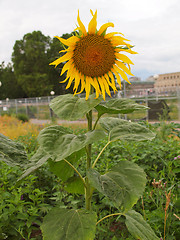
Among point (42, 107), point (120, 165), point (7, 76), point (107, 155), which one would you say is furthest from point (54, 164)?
point (7, 76)

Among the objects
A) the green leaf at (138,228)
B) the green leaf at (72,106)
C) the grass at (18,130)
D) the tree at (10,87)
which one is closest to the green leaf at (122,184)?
the green leaf at (138,228)

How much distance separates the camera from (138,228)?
1.30m

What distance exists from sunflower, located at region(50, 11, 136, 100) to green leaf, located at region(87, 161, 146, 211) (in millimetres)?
405

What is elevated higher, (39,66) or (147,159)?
(39,66)

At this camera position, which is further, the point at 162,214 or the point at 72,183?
the point at 162,214

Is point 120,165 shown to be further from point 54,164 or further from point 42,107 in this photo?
point 42,107

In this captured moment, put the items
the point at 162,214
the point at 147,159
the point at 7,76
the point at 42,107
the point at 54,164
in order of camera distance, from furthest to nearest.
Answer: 1. the point at 7,76
2. the point at 42,107
3. the point at 147,159
4. the point at 162,214
5. the point at 54,164

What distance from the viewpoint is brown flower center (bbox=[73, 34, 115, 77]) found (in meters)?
1.10

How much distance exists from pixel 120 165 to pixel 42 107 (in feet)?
60.9

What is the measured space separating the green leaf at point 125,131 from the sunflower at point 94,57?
226 mm

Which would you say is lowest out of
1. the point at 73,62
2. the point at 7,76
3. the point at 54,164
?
the point at 54,164

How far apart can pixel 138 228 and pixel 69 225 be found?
15.9 inches

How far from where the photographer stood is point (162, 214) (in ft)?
Answer: 6.19

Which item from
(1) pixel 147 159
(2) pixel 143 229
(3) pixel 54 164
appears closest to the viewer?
(2) pixel 143 229
